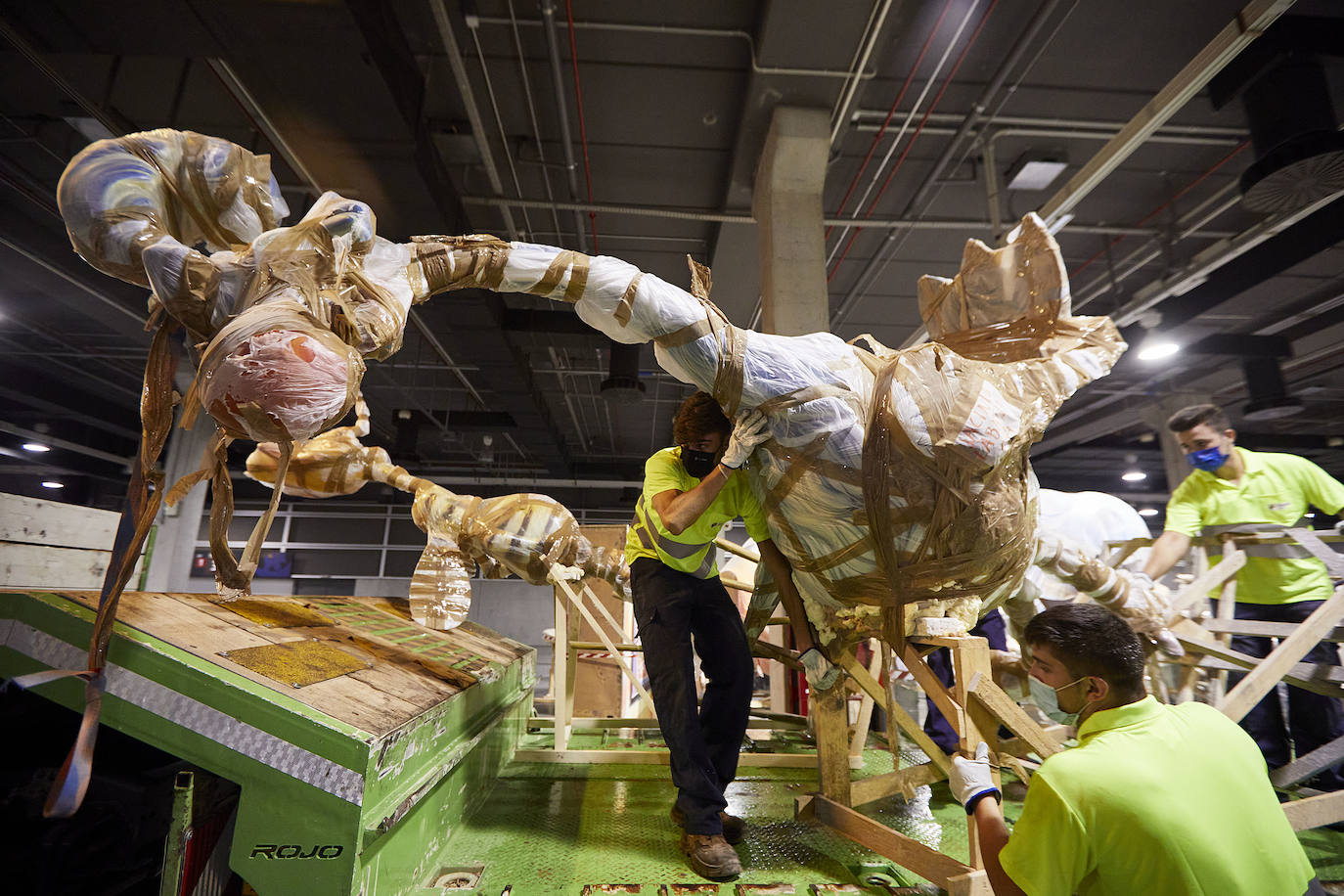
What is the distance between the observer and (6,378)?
7043 mm

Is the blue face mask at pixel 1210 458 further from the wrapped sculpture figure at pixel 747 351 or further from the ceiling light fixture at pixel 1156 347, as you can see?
the ceiling light fixture at pixel 1156 347

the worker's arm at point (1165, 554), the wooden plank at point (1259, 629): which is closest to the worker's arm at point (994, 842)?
the wooden plank at point (1259, 629)

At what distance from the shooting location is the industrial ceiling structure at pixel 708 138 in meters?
4.11

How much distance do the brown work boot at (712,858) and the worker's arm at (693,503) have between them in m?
1.10

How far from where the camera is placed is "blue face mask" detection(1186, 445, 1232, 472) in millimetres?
3719

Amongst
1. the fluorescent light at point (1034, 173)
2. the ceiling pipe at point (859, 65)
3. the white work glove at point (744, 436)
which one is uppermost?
the fluorescent light at point (1034, 173)

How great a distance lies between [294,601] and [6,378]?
6.61m

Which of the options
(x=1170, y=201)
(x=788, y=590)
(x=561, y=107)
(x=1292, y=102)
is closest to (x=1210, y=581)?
(x=788, y=590)

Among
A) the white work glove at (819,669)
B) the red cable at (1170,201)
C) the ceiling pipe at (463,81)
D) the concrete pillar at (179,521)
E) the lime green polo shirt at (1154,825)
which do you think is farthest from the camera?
the concrete pillar at (179,521)

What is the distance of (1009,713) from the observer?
2047 mm

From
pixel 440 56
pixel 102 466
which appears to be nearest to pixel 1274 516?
pixel 440 56

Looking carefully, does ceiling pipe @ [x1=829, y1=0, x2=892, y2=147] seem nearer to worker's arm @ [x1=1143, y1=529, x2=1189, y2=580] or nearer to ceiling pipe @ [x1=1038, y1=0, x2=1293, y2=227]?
ceiling pipe @ [x1=1038, y1=0, x2=1293, y2=227]

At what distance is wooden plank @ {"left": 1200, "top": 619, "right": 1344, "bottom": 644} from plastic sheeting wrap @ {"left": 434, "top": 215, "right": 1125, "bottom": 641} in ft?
6.64

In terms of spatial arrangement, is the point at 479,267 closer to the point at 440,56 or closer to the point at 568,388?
the point at 440,56
